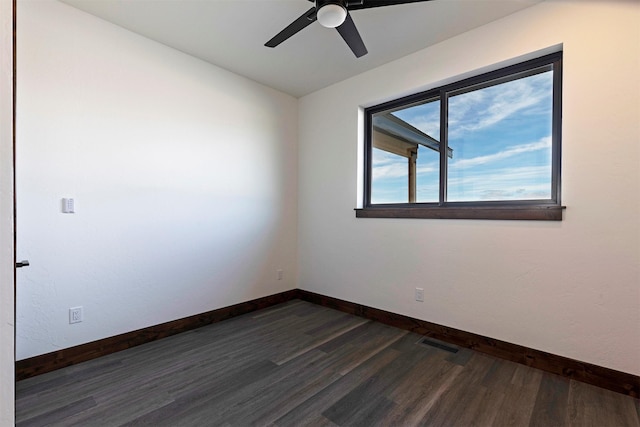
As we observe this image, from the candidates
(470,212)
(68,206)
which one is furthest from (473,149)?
(68,206)

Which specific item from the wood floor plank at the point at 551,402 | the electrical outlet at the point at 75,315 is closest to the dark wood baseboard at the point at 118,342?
the electrical outlet at the point at 75,315

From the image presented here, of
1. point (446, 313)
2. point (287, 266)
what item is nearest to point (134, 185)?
point (287, 266)

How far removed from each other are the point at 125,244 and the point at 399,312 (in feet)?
8.30

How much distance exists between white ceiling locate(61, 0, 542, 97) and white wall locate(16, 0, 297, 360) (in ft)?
0.68

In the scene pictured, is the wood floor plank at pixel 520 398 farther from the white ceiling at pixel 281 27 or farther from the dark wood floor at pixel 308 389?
the white ceiling at pixel 281 27

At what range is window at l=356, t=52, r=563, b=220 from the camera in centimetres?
228

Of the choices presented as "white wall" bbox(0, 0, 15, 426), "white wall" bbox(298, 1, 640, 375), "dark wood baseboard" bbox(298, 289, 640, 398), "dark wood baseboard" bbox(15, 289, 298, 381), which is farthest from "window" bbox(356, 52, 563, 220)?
"white wall" bbox(0, 0, 15, 426)

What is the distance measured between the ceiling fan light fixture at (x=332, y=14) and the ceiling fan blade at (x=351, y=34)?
10 centimetres

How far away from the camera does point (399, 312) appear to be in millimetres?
2949

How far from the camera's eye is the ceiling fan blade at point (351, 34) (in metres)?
1.96

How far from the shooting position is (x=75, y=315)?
2240 millimetres

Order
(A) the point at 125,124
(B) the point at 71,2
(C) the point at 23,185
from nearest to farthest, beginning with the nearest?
(C) the point at 23,185 → (B) the point at 71,2 → (A) the point at 125,124

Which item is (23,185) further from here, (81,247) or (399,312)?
(399,312)

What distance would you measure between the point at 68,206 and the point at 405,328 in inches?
117
